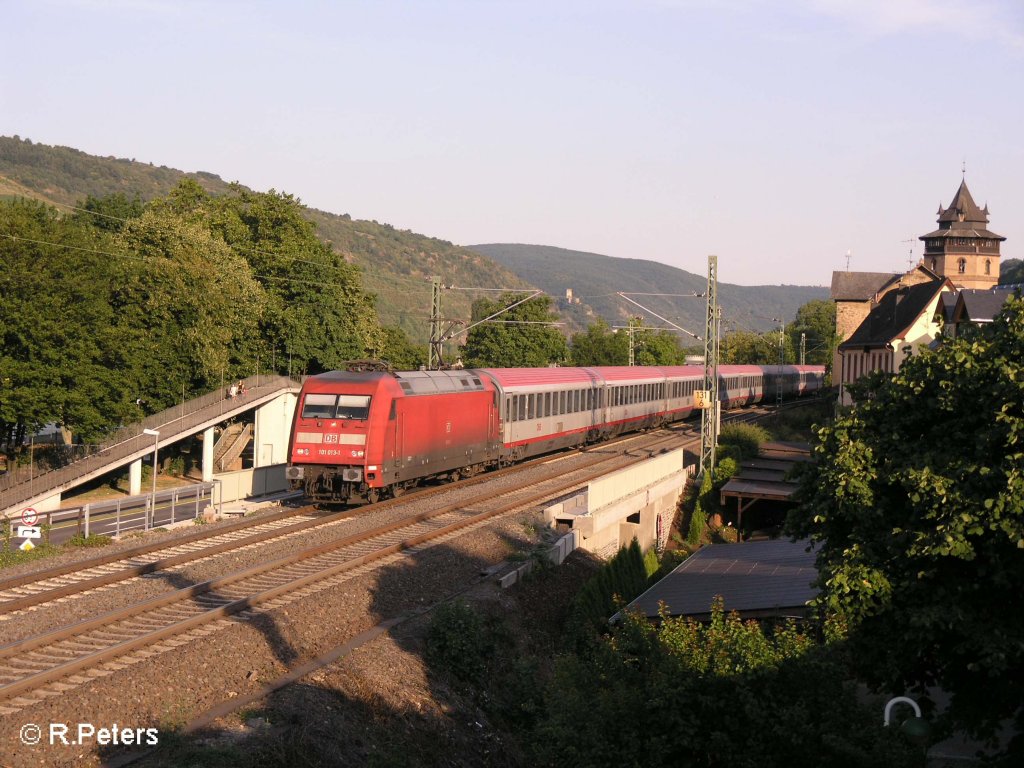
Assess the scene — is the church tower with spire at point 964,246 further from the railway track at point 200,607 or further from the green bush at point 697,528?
the railway track at point 200,607

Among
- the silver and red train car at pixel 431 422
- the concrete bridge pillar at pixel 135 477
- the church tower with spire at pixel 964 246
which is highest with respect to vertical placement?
the church tower with spire at pixel 964 246

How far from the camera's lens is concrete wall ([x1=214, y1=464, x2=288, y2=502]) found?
28547mm

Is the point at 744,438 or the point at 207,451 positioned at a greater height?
the point at 744,438

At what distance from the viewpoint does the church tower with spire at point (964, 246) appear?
10106 centimetres

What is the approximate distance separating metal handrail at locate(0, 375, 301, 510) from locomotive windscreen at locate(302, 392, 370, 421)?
12.6m

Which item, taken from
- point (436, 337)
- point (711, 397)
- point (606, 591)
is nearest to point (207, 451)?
point (436, 337)

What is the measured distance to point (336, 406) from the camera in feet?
84.0

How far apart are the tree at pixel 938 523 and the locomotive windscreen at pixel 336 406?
1479 centimetres

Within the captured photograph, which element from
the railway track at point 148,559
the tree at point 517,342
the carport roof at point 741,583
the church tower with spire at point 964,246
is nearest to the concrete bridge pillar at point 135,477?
the railway track at point 148,559

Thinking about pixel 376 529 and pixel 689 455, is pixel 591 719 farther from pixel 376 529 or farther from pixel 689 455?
pixel 689 455

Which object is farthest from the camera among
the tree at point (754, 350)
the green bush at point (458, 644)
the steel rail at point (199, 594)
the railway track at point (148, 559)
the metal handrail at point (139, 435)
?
the tree at point (754, 350)

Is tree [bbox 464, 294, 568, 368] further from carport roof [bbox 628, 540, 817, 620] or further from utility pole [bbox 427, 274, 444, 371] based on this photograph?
carport roof [bbox 628, 540, 817, 620]

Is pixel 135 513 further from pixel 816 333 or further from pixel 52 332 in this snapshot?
pixel 816 333

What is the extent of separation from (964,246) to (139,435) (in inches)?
3323
